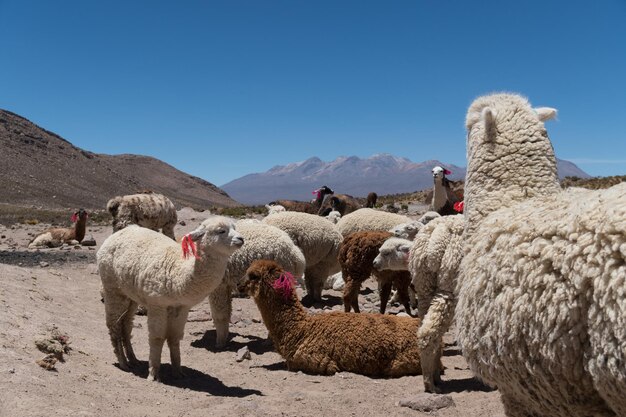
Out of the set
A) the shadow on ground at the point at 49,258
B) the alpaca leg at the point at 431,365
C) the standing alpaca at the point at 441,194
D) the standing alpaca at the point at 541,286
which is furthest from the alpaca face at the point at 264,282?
the shadow on ground at the point at 49,258

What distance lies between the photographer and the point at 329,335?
744 centimetres

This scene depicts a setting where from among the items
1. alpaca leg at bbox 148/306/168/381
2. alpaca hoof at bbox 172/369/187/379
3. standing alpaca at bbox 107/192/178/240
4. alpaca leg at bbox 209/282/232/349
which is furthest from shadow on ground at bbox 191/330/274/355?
standing alpaca at bbox 107/192/178/240

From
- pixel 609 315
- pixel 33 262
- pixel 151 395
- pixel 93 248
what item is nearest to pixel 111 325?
pixel 151 395

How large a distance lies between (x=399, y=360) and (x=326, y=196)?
14.3 metres

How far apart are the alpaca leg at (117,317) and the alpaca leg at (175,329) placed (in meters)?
0.70

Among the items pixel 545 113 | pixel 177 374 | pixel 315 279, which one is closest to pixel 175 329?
pixel 177 374

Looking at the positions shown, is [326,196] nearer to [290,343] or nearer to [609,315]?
[290,343]

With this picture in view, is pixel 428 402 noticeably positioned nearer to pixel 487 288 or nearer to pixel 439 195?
pixel 487 288

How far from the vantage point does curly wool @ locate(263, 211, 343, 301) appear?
11.2 metres

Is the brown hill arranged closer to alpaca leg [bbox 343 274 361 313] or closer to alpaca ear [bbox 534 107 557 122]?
alpaca leg [bbox 343 274 361 313]

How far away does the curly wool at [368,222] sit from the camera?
12509 mm

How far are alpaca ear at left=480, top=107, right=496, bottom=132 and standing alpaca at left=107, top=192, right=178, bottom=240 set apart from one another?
29.1ft

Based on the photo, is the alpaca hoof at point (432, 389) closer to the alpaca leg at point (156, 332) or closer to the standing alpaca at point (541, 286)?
the alpaca leg at point (156, 332)

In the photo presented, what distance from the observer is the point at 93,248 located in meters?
19.6
